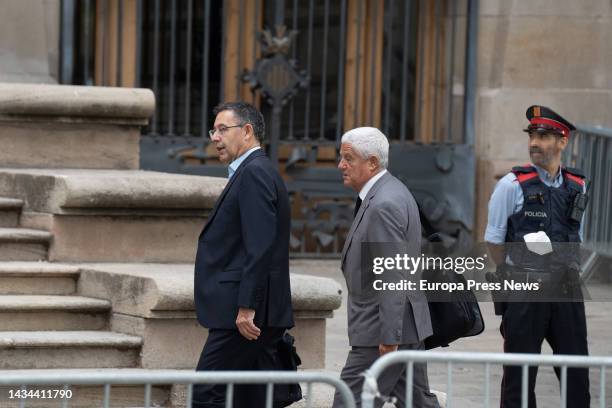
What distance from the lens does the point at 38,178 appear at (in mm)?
8836

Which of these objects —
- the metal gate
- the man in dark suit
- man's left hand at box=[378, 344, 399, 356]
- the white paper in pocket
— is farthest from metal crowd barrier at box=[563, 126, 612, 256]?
man's left hand at box=[378, 344, 399, 356]

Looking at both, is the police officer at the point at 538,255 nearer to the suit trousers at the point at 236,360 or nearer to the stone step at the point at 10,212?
the suit trousers at the point at 236,360

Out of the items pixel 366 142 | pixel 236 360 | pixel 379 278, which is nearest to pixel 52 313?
pixel 236 360

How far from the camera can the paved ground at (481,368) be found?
8.16m

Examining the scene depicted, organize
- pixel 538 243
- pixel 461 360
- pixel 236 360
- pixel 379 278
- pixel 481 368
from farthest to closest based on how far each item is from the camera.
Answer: pixel 481 368, pixel 538 243, pixel 236 360, pixel 379 278, pixel 461 360

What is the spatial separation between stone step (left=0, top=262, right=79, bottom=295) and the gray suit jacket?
258 centimetres

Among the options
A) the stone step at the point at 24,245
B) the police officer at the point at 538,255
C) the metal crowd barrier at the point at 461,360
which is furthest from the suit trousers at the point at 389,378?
the stone step at the point at 24,245

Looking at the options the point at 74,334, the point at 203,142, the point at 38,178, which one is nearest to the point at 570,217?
the point at 74,334

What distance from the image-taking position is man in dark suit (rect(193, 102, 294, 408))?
6188mm

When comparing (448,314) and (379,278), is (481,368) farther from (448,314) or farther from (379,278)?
(379,278)

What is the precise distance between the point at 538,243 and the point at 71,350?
248 cm

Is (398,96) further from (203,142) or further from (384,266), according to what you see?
(384,266)

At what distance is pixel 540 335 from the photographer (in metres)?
7.04

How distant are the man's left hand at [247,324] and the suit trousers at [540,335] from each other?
4.63ft
